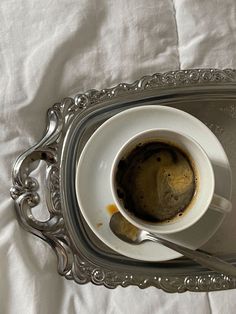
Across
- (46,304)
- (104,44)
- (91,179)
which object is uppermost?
(104,44)

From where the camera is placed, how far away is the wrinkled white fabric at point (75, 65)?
62cm

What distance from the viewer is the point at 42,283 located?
2.03 feet

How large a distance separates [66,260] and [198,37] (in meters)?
0.28

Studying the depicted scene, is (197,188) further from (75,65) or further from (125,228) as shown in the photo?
(75,65)

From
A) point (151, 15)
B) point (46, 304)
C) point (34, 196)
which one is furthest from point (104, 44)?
point (46, 304)

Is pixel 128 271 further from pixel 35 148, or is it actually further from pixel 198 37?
pixel 198 37

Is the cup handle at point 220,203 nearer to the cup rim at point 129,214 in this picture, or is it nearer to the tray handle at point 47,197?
the cup rim at point 129,214

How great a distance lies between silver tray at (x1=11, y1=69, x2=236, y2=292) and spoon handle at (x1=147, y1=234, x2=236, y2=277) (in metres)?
0.01

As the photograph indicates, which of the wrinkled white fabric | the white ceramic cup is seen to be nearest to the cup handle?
the white ceramic cup

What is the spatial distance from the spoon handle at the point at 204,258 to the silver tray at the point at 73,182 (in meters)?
0.01

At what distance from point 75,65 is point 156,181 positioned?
0.52 ft

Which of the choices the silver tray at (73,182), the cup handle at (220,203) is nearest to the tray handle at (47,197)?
the silver tray at (73,182)

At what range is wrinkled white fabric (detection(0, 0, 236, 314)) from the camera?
2.03 feet

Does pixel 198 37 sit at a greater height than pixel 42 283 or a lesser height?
greater
